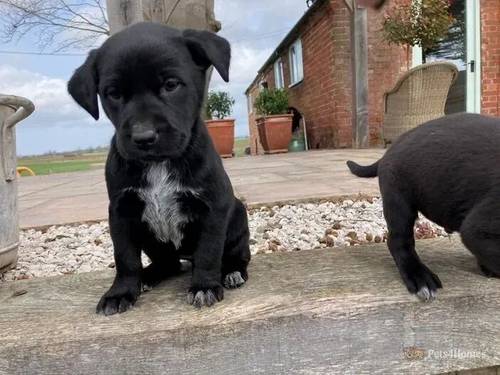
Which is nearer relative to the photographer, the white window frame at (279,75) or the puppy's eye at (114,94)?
the puppy's eye at (114,94)

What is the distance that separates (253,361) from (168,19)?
107 inches

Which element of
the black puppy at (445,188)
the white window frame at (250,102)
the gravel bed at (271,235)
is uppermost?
the white window frame at (250,102)

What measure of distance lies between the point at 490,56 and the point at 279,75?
360 inches

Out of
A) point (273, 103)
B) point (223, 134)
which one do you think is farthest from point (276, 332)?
point (273, 103)

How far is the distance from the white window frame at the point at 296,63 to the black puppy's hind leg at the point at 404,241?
11415 mm

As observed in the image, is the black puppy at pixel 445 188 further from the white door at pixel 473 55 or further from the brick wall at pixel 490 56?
the brick wall at pixel 490 56

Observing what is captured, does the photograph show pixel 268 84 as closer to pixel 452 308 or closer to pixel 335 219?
pixel 335 219

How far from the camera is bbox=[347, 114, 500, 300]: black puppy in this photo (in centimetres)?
158

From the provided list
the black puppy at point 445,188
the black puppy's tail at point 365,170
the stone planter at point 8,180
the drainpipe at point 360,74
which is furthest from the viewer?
the drainpipe at point 360,74

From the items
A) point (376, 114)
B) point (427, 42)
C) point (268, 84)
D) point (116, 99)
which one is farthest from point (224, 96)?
point (116, 99)

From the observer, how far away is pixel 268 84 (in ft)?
69.5

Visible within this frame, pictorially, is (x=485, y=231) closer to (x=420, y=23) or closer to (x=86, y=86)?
(x=86, y=86)

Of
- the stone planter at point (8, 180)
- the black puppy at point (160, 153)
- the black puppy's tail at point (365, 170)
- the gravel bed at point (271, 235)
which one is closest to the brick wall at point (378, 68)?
the gravel bed at point (271, 235)

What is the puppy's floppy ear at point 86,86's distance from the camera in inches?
65.6
